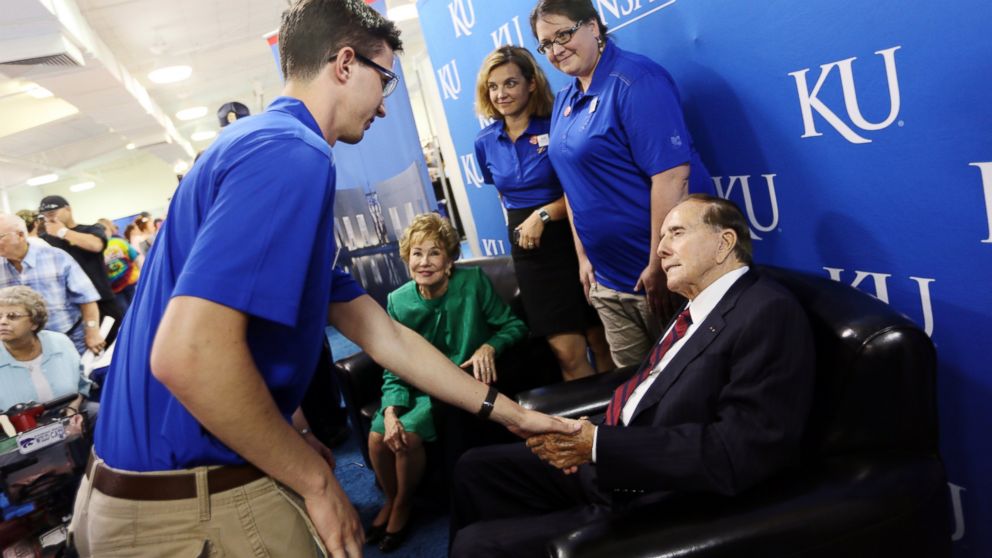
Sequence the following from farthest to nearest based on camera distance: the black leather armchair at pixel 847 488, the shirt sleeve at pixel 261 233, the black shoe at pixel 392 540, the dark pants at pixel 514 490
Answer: the black shoe at pixel 392 540 < the dark pants at pixel 514 490 < the black leather armchair at pixel 847 488 < the shirt sleeve at pixel 261 233

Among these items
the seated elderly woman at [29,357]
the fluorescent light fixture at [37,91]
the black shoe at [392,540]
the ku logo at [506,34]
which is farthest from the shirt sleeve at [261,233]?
the fluorescent light fixture at [37,91]

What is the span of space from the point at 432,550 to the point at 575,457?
1159 millimetres

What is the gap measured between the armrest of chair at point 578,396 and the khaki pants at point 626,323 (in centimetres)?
20

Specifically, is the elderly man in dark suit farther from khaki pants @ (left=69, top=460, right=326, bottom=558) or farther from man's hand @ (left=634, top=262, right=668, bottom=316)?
khaki pants @ (left=69, top=460, right=326, bottom=558)

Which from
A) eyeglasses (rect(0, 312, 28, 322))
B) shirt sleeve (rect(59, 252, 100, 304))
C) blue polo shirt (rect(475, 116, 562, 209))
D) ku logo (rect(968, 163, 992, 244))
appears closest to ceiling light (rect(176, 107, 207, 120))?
shirt sleeve (rect(59, 252, 100, 304))

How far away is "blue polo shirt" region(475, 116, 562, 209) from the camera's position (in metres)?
2.42

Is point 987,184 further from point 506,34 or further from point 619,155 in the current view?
point 506,34

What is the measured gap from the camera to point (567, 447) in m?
1.52

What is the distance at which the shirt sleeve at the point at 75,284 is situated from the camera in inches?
152

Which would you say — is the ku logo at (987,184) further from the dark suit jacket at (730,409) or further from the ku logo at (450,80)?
the ku logo at (450,80)

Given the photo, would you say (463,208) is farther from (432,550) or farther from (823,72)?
(823,72)

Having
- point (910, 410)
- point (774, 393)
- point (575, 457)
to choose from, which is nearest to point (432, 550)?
point (575, 457)

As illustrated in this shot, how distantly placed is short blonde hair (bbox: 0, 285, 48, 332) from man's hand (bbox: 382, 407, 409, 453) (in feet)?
5.72

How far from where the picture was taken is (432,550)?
2.41 metres
